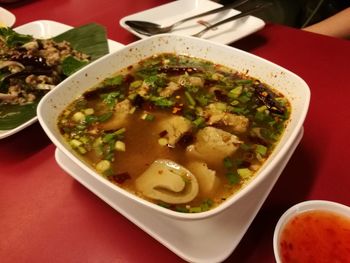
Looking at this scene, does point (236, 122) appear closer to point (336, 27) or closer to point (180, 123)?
point (180, 123)

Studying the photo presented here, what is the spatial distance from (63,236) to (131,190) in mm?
293

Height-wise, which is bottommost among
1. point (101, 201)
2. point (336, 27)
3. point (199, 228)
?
point (101, 201)

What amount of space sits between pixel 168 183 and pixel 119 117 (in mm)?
444

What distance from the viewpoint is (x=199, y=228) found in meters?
1.09

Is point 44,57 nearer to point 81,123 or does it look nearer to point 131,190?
point 81,123

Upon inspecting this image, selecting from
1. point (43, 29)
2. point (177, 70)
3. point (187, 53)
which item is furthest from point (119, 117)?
point (43, 29)

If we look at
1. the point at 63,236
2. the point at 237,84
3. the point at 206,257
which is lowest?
the point at 63,236

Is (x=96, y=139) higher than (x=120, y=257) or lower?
higher

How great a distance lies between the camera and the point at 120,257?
1153 millimetres

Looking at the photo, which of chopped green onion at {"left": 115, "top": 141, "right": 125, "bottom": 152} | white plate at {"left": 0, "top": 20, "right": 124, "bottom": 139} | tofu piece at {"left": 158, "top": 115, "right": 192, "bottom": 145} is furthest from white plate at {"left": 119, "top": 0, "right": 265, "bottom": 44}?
chopped green onion at {"left": 115, "top": 141, "right": 125, "bottom": 152}

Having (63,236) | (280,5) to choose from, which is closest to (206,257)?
(63,236)

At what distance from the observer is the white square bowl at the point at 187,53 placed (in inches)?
46.5

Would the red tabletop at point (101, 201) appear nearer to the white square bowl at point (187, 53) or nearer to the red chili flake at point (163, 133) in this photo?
the white square bowl at point (187, 53)

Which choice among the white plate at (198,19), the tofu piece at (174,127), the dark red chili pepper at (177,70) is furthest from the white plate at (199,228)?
the white plate at (198,19)
